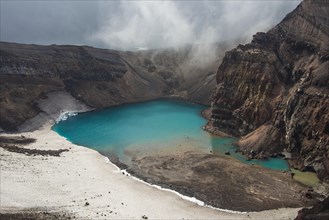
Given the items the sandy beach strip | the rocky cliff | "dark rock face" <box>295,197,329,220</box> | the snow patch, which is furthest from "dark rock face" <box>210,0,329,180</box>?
the rocky cliff

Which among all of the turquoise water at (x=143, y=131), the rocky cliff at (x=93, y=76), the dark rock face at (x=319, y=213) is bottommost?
the dark rock face at (x=319, y=213)

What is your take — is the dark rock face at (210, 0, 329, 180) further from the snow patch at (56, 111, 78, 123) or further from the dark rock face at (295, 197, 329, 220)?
the snow patch at (56, 111, 78, 123)

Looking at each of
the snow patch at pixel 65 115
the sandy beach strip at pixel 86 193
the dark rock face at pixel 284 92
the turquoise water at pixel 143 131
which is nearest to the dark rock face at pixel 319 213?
the sandy beach strip at pixel 86 193

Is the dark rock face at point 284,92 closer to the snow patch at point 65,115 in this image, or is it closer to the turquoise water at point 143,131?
the turquoise water at point 143,131

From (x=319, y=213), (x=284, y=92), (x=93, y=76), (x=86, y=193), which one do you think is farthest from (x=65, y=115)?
(x=319, y=213)

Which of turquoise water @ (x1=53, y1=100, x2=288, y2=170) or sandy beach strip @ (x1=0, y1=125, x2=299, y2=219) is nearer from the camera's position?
sandy beach strip @ (x1=0, y1=125, x2=299, y2=219)

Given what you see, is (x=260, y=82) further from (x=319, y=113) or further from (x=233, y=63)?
(x=319, y=113)

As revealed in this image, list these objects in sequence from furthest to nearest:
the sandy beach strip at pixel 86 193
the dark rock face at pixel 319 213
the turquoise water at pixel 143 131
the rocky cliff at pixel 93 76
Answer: the rocky cliff at pixel 93 76
the turquoise water at pixel 143 131
the sandy beach strip at pixel 86 193
the dark rock face at pixel 319 213
